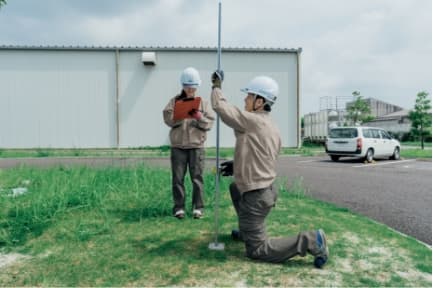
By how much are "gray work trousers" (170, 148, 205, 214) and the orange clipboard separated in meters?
0.44

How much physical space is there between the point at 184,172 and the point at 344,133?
12.4 m

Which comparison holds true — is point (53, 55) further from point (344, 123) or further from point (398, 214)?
point (344, 123)

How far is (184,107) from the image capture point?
4.60 m

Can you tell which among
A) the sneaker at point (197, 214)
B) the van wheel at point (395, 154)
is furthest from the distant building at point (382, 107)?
the sneaker at point (197, 214)

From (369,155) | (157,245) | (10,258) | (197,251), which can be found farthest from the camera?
(369,155)

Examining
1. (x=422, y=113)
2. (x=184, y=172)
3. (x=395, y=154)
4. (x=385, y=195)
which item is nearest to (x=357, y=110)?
(x=422, y=113)

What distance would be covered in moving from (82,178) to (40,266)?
301 centimetres

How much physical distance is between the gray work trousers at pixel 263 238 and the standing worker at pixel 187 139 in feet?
4.84

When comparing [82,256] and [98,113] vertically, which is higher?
[98,113]

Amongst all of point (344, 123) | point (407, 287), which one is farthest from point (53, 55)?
point (344, 123)

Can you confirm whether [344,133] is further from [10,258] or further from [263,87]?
[10,258]

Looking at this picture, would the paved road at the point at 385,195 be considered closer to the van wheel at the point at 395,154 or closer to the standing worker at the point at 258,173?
the standing worker at the point at 258,173

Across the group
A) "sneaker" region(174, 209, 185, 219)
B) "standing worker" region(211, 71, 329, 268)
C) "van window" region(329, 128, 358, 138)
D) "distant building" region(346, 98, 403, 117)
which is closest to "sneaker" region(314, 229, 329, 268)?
"standing worker" region(211, 71, 329, 268)

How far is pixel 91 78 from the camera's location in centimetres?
2023
